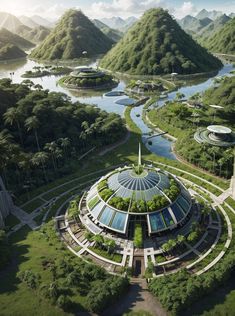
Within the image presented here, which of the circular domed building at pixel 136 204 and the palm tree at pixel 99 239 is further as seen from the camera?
the circular domed building at pixel 136 204

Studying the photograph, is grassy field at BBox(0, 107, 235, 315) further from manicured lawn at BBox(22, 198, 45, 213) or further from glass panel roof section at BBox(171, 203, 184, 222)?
glass panel roof section at BBox(171, 203, 184, 222)

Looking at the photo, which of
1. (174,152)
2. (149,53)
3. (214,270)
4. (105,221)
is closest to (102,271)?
(105,221)

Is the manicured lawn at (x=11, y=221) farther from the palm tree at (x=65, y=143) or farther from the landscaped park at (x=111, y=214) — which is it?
the palm tree at (x=65, y=143)

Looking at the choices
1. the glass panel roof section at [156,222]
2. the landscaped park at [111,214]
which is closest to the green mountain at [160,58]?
the landscaped park at [111,214]

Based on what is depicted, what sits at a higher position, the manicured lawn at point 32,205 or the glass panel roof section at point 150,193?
the glass panel roof section at point 150,193

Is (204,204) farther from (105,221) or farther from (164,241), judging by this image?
(105,221)
